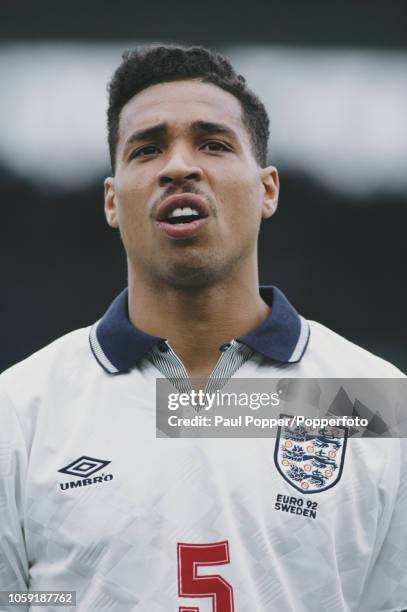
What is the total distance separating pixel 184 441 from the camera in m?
1.75

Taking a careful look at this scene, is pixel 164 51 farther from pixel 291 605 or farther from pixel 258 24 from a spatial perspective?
pixel 258 24

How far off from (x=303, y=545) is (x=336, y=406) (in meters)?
0.32

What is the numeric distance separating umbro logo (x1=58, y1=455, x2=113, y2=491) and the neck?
1.05 ft

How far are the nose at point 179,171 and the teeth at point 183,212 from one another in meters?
0.06

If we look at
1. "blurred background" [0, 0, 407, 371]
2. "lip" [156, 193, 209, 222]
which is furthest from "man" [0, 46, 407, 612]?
"blurred background" [0, 0, 407, 371]

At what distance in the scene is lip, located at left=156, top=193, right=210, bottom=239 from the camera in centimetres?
184

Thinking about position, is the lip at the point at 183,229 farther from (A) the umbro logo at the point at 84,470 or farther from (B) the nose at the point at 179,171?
(A) the umbro logo at the point at 84,470

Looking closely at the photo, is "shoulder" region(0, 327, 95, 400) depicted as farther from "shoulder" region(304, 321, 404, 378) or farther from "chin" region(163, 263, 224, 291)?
"shoulder" region(304, 321, 404, 378)

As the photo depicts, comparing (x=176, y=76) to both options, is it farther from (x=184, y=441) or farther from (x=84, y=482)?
(x=84, y=482)

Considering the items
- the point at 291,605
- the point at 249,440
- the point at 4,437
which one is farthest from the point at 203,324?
the point at 291,605

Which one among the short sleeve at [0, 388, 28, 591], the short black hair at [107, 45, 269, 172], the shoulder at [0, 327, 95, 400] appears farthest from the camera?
the short black hair at [107, 45, 269, 172]

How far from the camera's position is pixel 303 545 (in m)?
1.68

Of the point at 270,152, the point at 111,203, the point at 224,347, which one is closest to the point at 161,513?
the point at 224,347

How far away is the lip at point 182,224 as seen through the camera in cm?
184
